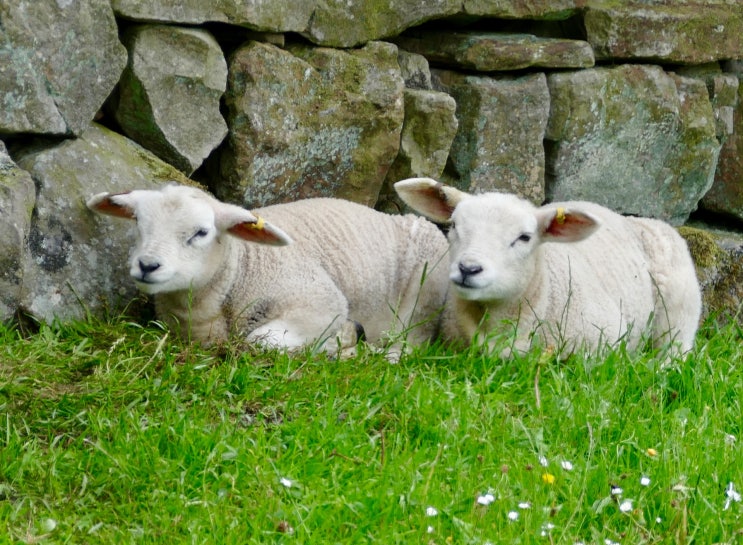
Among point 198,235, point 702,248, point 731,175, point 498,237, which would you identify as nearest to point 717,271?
point 702,248

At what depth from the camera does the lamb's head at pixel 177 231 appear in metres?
5.30

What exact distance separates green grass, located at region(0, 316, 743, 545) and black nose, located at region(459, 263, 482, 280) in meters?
0.44

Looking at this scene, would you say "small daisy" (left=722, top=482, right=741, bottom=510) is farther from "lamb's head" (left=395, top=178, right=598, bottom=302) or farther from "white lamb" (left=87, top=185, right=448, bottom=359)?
"white lamb" (left=87, top=185, right=448, bottom=359)

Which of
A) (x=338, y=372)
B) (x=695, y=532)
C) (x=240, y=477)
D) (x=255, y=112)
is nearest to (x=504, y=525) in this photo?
(x=695, y=532)

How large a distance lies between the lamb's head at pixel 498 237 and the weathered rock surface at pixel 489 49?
1.41m

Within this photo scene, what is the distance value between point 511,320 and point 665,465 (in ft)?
4.81

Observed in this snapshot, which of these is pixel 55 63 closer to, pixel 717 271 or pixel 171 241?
pixel 171 241

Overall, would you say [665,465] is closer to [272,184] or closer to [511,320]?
[511,320]

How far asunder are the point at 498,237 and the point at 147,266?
1663 millimetres

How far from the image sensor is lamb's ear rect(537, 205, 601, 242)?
5602 millimetres

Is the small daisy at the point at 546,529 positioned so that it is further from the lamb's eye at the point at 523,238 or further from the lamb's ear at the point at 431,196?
the lamb's ear at the point at 431,196

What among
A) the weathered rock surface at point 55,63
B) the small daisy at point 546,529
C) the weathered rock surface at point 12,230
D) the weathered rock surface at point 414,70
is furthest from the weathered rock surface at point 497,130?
the small daisy at point 546,529

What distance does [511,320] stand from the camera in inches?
223

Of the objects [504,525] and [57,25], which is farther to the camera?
[57,25]
